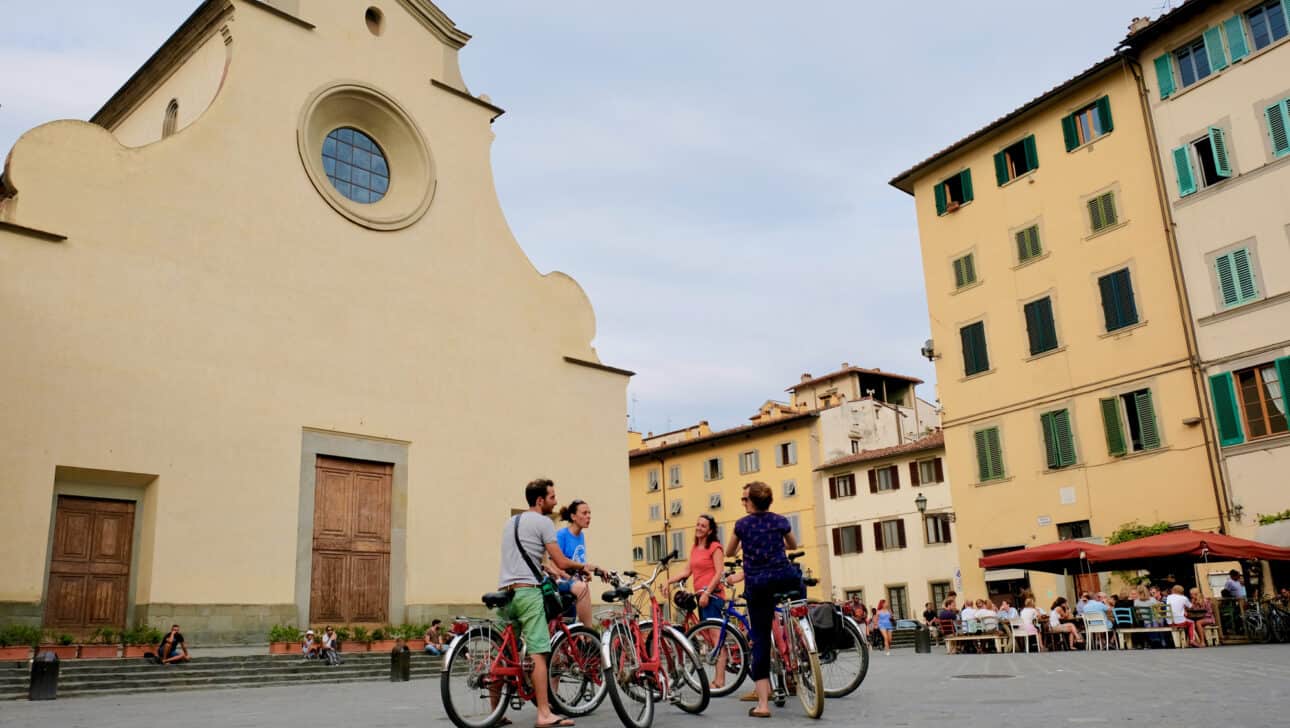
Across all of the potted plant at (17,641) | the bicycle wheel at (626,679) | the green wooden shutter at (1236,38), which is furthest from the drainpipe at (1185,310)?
the potted plant at (17,641)

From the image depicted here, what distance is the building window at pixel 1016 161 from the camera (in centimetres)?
2650

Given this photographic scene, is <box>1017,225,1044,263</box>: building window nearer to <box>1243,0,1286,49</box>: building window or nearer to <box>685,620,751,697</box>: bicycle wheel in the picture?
<box>1243,0,1286,49</box>: building window

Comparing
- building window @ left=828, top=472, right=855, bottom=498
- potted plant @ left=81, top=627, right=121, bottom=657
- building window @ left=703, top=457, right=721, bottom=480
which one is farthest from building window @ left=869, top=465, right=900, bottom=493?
potted plant @ left=81, top=627, right=121, bottom=657

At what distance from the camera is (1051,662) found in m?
13.6

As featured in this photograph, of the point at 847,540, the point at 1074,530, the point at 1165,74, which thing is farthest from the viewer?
the point at 847,540

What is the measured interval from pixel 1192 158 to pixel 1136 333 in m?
4.03

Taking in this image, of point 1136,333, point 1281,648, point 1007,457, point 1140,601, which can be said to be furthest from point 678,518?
point 1281,648

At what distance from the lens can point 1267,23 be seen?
2156cm

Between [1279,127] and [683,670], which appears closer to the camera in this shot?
[683,670]

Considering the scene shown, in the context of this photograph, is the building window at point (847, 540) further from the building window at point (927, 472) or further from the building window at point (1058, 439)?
the building window at point (1058, 439)

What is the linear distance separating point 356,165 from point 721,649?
15806mm

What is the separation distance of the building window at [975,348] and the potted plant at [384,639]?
657 inches

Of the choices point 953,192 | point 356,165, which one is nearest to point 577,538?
point 356,165

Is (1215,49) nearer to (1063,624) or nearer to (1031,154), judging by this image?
(1031,154)
